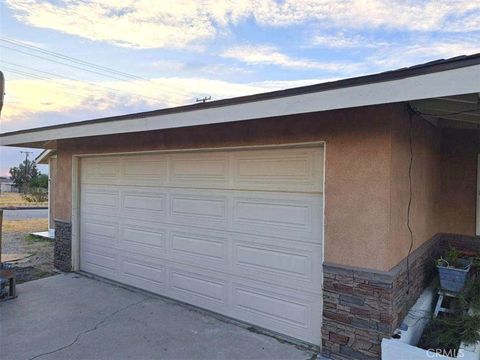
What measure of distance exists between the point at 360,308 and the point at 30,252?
8.66 metres

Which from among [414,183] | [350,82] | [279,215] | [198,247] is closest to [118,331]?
[198,247]

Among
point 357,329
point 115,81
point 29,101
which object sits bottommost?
point 357,329

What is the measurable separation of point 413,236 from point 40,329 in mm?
4895

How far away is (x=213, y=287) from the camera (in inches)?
193

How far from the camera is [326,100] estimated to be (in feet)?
9.96

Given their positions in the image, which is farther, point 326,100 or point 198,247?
point 198,247

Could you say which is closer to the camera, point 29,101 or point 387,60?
point 387,60

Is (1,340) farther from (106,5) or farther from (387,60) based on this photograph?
(387,60)

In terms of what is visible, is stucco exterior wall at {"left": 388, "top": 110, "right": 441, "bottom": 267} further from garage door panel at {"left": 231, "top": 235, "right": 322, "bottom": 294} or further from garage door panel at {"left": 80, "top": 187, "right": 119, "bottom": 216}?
garage door panel at {"left": 80, "top": 187, "right": 119, "bottom": 216}

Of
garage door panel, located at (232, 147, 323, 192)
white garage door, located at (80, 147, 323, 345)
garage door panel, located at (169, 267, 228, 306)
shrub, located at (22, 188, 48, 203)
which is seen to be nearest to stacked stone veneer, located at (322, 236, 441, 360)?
white garage door, located at (80, 147, 323, 345)

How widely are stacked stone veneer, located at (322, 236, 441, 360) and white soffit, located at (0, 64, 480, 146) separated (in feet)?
5.68

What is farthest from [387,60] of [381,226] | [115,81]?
[115,81]

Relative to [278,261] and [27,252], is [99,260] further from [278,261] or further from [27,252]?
[278,261]

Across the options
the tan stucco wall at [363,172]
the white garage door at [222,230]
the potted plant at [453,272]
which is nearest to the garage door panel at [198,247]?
the white garage door at [222,230]
